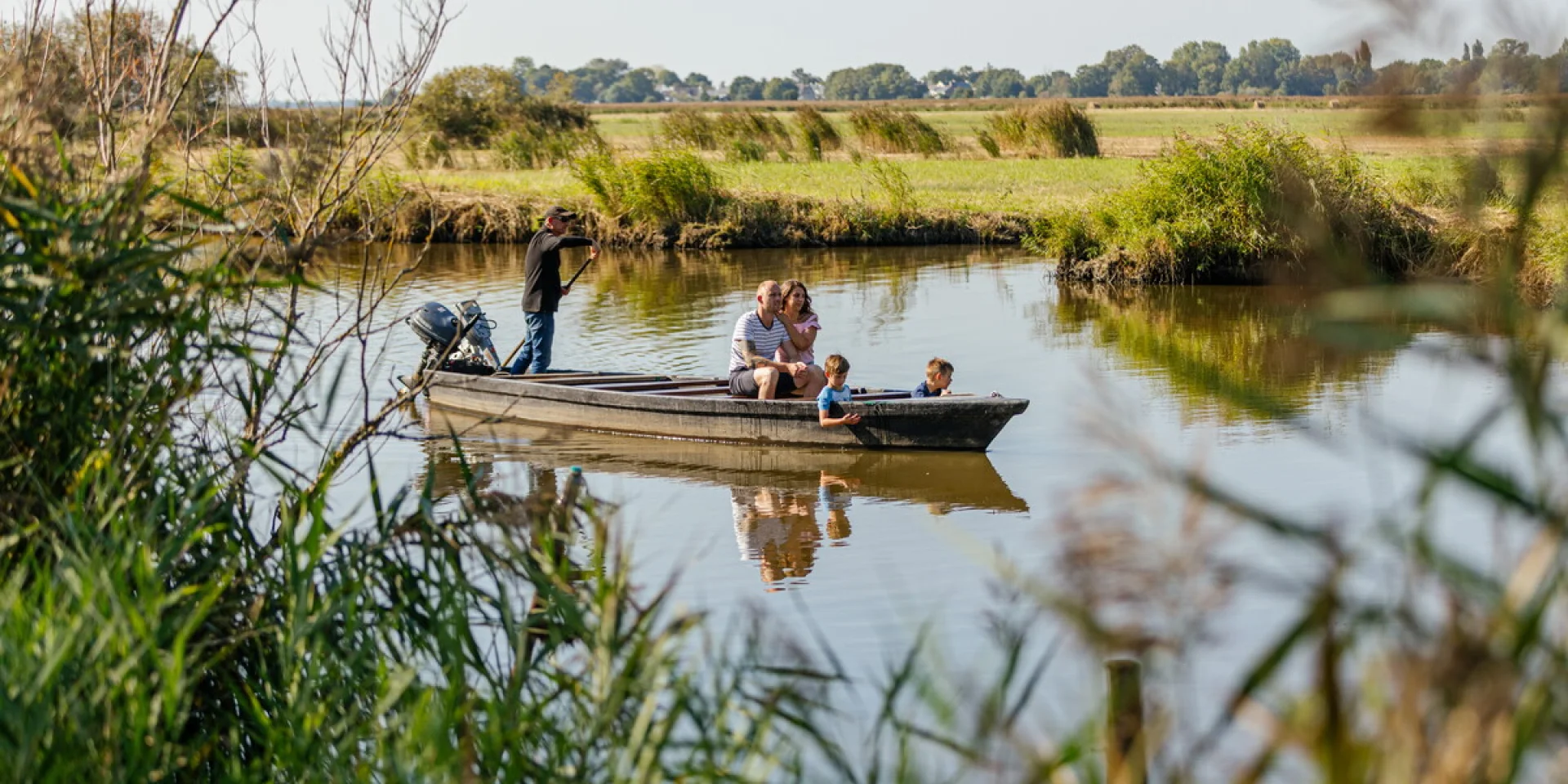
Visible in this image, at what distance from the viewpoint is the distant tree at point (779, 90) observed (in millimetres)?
146150

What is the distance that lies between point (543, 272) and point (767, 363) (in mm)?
2375

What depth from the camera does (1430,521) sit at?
2.09 m

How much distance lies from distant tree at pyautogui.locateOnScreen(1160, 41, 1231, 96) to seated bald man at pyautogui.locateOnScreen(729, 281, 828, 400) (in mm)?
103243

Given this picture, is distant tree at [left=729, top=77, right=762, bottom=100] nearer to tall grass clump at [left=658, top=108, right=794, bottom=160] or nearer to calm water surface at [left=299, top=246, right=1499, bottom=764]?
tall grass clump at [left=658, top=108, right=794, bottom=160]

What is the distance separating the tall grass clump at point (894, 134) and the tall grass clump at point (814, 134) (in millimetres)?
647

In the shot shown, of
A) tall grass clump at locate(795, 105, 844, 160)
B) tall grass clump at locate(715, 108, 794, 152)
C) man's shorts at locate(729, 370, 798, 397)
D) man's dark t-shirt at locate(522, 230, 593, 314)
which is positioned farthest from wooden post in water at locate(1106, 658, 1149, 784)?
tall grass clump at locate(715, 108, 794, 152)

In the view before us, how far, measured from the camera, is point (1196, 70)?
118m

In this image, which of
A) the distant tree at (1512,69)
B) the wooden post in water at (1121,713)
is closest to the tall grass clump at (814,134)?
the wooden post in water at (1121,713)

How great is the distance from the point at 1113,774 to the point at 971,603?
5081 millimetres

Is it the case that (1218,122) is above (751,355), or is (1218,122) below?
above

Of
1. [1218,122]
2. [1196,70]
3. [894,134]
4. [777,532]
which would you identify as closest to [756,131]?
[894,134]

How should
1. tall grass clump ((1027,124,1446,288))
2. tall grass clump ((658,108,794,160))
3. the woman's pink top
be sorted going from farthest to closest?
1. tall grass clump ((658,108,794,160))
2. tall grass clump ((1027,124,1446,288))
3. the woman's pink top

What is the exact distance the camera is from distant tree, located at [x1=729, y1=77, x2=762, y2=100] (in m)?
148

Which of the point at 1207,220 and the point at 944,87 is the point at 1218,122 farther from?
the point at 944,87
